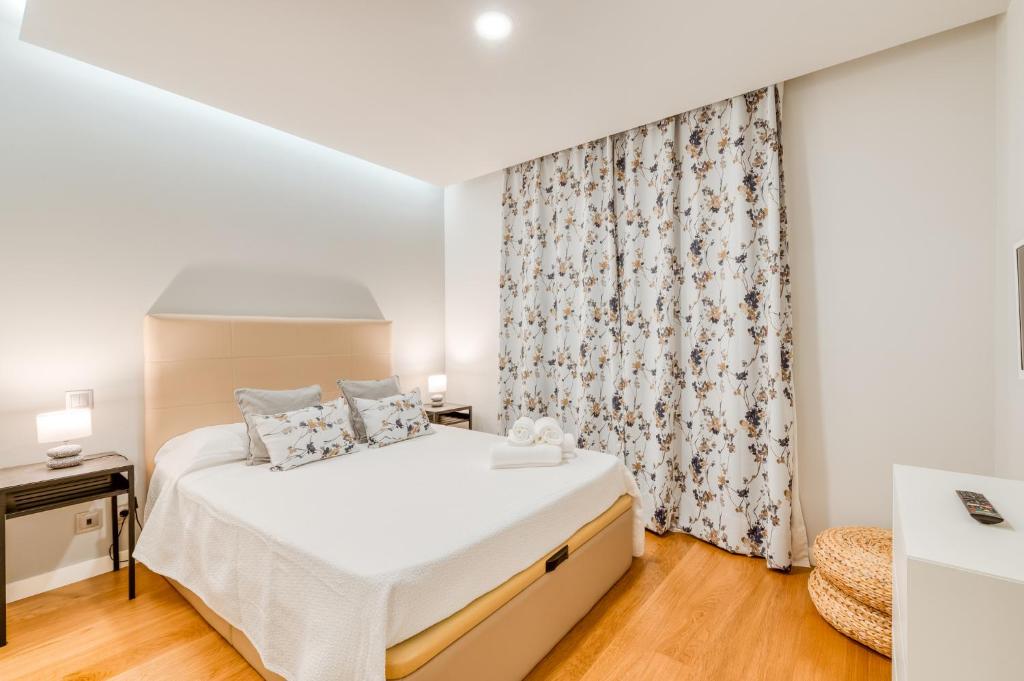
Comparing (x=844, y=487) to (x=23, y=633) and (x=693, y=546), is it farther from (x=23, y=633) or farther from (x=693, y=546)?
(x=23, y=633)

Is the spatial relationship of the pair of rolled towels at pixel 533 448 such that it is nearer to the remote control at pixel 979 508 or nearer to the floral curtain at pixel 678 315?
the floral curtain at pixel 678 315

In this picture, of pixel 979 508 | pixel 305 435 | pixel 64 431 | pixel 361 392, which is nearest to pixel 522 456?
pixel 305 435

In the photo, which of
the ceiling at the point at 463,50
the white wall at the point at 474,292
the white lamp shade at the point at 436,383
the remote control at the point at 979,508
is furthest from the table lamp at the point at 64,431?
the remote control at the point at 979,508

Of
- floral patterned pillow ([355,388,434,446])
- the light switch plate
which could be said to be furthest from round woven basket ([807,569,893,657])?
the light switch plate

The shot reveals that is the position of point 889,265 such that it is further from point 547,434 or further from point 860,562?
point 547,434

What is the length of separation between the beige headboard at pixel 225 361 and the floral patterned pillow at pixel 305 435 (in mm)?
582

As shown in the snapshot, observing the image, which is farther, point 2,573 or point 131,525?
point 131,525

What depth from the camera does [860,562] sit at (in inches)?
74.7

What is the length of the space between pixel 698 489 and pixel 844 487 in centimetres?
76

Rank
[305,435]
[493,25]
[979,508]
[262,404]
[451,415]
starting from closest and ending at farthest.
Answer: [979,508], [493,25], [305,435], [262,404], [451,415]

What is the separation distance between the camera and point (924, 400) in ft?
7.39

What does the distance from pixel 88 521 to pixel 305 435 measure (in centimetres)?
121

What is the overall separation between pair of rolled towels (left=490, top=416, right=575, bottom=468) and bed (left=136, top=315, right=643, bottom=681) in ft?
0.22

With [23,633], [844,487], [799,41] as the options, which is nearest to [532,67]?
[799,41]
